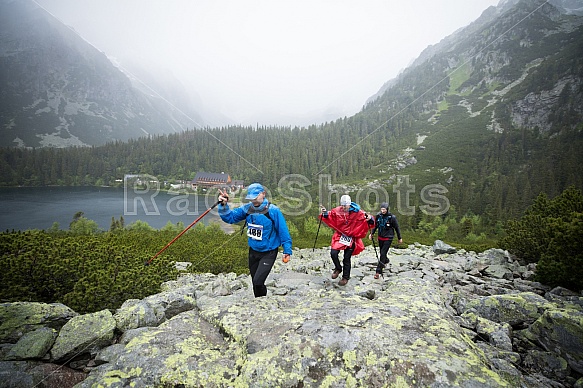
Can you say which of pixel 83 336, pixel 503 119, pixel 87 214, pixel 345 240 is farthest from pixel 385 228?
pixel 503 119

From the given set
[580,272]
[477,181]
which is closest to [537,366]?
[580,272]

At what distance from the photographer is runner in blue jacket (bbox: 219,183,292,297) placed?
5.67 meters

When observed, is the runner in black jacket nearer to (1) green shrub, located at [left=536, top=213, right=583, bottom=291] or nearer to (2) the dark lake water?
(1) green shrub, located at [left=536, top=213, right=583, bottom=291]

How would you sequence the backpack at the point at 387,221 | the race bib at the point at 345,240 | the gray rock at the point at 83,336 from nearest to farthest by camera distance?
1. the gray rock at the point at 83,336
2. the race bib at the point at 345,240
3. the backpack at the point at 387,221

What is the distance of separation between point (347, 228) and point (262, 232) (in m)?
3.23

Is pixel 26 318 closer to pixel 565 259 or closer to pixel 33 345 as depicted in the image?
pixel 33 345

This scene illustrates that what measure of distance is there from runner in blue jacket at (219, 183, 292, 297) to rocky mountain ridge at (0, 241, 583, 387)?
0.72 meters

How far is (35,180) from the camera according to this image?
110938 millimetres

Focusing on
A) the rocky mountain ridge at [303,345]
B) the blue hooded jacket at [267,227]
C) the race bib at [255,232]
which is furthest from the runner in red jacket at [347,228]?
the race bib at [255,232]

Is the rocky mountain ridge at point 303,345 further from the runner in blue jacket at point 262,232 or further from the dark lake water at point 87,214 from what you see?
the dark lake water at point 87,214

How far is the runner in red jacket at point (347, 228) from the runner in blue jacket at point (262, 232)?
228 cm

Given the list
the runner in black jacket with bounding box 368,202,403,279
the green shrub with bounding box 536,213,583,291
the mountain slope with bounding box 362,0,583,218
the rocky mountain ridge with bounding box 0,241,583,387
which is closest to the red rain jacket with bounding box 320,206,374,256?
the runner in black jacket with bounding box 368,202,403,279

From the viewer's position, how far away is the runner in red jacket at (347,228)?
25.3 ft

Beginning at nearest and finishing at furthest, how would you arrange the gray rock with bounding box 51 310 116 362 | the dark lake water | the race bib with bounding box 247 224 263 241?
the gray rock with bounding box 51 310 116 362, the race bib with bounding box 247 224 263 241, the dark lake water
